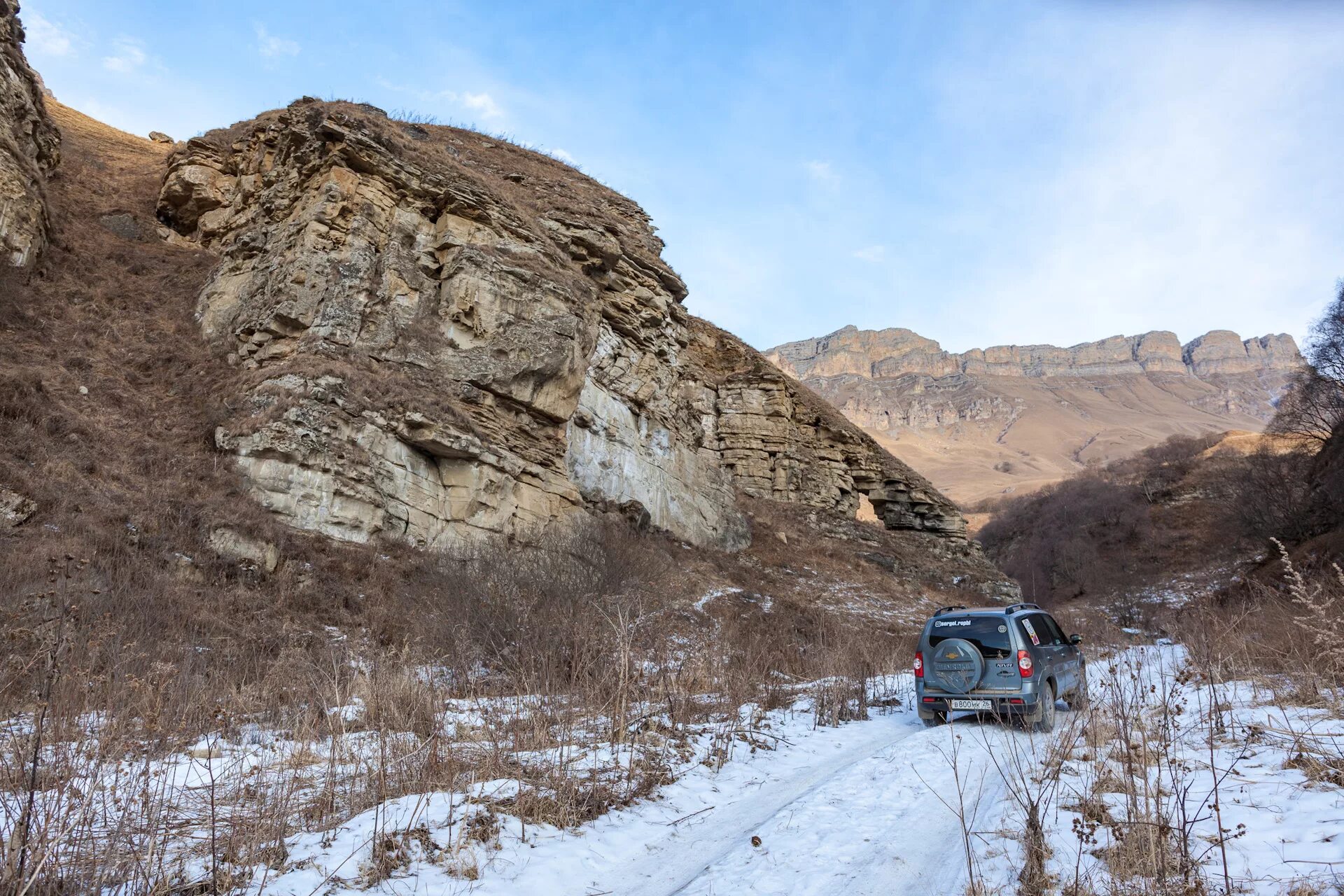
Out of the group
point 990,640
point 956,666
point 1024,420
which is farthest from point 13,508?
point 1024,420

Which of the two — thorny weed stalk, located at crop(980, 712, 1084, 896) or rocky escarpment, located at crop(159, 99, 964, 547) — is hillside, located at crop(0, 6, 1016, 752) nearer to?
rocky escarpment, located at crop(159, 99, 964, 547)

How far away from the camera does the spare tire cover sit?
25.8 feet

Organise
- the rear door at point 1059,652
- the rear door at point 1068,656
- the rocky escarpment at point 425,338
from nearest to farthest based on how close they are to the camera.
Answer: the rear door at point 1059,652 → the rear door at point 1068,656 → the rocky escarpment at point 425,338

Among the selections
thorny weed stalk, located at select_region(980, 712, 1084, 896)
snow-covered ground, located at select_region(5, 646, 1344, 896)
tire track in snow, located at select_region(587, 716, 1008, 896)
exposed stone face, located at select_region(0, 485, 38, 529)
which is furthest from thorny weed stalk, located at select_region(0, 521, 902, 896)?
thorny weed stalk, located at select_region(980, 712, 1084, 896)

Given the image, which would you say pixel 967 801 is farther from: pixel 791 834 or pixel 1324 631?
pixel 1324 631

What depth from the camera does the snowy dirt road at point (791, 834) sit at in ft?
12.9

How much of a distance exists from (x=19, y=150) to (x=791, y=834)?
23544 mm

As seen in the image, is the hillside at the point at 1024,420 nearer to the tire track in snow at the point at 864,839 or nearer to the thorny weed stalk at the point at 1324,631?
the thorny weed stalk at the point at 1324,631

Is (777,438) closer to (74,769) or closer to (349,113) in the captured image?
(349,113)

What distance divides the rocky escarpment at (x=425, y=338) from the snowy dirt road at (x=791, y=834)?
35.5 feet

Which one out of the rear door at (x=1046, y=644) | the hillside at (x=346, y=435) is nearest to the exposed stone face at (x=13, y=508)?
the hillside at (x=346, y=435)

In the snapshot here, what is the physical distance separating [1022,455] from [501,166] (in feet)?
511

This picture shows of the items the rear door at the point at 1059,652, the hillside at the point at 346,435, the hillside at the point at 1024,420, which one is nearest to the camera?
the rear door at the point at 1059,652

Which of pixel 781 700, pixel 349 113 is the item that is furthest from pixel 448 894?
pixel 349 113
